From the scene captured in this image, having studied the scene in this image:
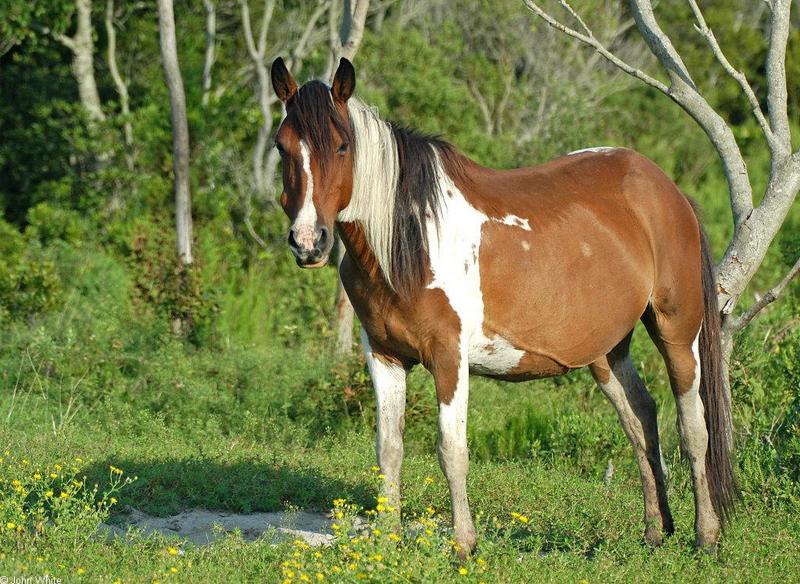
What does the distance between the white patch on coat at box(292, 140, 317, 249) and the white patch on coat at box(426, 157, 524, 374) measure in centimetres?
62

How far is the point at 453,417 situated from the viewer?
469 cm

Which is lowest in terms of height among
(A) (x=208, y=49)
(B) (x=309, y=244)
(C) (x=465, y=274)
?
(C) (x=465, y=274)

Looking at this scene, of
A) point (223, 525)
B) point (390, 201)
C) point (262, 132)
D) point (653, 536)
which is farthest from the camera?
point (262, 132)

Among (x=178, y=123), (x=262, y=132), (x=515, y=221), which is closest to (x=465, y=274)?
(x=515, y=221)

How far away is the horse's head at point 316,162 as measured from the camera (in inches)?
168

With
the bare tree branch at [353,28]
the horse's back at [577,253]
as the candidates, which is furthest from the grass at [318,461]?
the bare tree branch at [353,28]

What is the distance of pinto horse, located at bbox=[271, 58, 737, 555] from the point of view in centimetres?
454

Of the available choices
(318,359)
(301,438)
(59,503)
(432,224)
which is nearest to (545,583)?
(432,224)

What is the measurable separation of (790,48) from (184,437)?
17347 mm

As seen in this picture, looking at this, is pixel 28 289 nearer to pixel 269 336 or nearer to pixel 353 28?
pixel 269 336

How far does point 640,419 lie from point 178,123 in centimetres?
576

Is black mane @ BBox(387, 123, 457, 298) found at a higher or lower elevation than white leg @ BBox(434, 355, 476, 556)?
higher

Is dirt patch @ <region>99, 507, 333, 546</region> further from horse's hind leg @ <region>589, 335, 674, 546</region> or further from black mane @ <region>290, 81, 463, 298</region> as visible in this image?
horse's hind leg @ <region>589, 335, 674, 546</region>

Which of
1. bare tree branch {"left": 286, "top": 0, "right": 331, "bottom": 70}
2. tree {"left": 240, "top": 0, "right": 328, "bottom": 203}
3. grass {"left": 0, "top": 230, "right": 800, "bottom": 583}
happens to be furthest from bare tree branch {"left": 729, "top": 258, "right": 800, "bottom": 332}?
bare tree branch {"left": 286, "top": 0, "right": 331, "bottom": 70}
